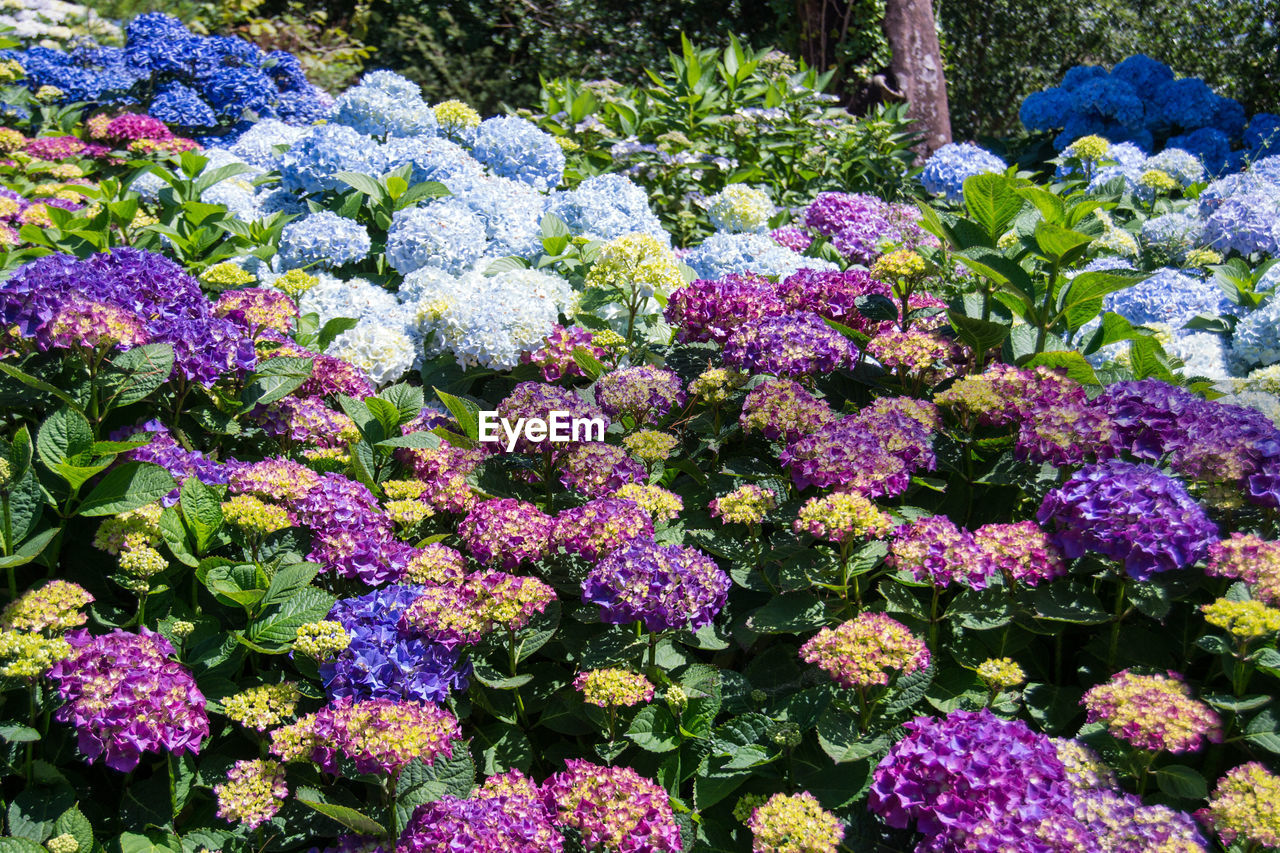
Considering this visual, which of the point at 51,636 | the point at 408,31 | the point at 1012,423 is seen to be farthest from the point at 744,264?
the point at 408,31

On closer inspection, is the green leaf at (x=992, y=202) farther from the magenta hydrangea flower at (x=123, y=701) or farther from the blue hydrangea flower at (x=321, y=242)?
the magenta hydrangea flower at (x=123, y=701)

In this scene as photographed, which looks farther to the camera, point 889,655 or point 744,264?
point 744,264

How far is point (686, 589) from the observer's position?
2.16 meters

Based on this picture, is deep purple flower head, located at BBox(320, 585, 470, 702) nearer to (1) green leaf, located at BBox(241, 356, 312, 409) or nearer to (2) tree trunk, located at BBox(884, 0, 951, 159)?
(1) green leaf, located at BBox(241, 356, 312, 409)

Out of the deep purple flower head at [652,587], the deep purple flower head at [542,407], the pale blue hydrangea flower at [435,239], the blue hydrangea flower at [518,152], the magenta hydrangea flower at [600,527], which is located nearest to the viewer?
the deep purple flower head at [652,587]

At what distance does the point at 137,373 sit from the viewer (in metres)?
2.51

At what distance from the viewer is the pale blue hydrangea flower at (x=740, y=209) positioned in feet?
14.9

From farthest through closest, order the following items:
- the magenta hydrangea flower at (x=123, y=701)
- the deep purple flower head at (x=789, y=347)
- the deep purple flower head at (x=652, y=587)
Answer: the deep purple flower head at (x=789, y=347)
the deep purple flower head at (x=652, y=587)
the magenta hydrangea flower at (x=123, y=701)

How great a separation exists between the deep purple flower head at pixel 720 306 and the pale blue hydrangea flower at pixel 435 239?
1058 mm

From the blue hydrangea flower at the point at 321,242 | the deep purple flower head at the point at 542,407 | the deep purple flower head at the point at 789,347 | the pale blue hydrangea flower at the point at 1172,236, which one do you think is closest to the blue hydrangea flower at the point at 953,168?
the pale blue hydrangea flower at the point at 1172,236

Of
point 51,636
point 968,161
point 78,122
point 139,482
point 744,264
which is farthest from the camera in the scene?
point 78,122

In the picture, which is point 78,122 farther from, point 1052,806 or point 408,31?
point 408,31

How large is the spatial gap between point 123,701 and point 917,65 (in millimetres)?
7626

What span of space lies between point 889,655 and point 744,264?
7.76 ft
